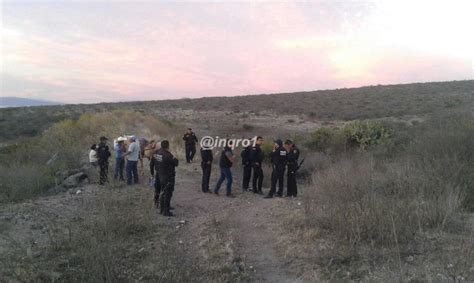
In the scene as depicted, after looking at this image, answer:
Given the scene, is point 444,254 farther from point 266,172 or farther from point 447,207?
point 266,172

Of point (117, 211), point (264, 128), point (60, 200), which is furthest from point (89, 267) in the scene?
point (264, 128)

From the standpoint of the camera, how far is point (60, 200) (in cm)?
1145

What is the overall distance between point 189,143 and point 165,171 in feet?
25.7

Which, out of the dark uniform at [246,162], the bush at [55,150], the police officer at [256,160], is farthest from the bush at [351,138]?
the bush at [55,150]

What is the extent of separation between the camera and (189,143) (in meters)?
18.2

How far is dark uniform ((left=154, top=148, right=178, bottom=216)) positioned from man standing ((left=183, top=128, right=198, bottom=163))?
24.6ft

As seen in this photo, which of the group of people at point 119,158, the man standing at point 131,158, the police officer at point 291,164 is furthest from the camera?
the man standing at point 131,158

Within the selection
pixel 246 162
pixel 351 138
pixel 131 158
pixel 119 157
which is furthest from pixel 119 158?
pixel 351 138

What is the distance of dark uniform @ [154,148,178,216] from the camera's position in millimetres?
10305

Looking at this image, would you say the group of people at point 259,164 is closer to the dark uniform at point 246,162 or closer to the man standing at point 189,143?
the dark uniform at point 246,162

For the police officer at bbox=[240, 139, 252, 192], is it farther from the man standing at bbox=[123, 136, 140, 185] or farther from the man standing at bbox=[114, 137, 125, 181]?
the man standing at bbox=[114, 137, 125, 181]

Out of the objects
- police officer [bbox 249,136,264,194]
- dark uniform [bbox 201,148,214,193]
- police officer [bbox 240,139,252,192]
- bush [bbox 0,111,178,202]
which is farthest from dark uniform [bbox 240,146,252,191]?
bush [bbox 0,111,178,202]

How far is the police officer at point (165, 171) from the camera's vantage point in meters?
10.3

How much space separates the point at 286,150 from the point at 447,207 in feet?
16.8
